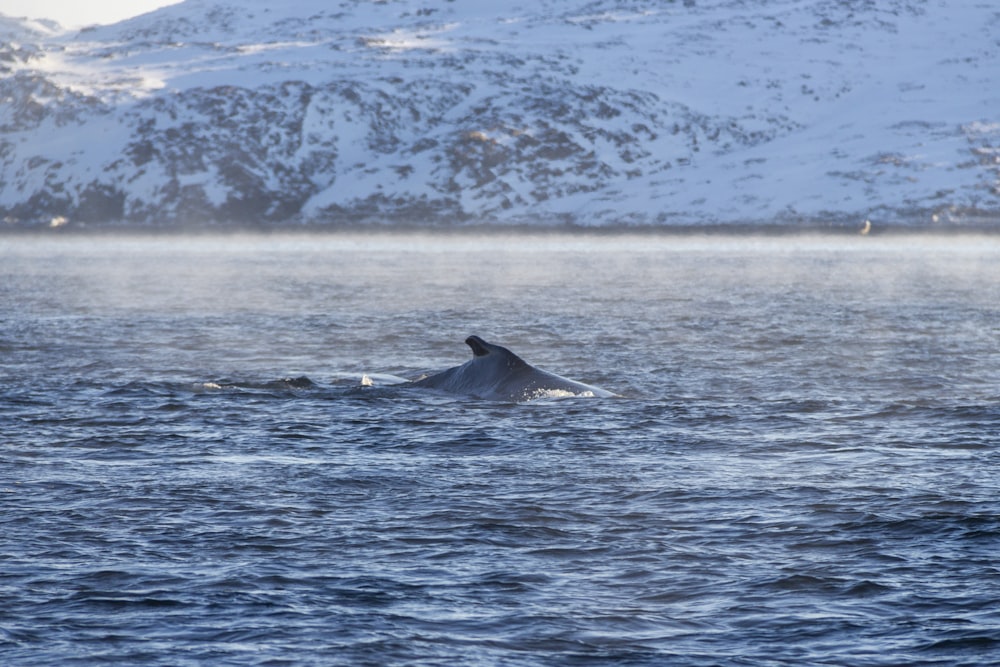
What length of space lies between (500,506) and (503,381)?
384 inches

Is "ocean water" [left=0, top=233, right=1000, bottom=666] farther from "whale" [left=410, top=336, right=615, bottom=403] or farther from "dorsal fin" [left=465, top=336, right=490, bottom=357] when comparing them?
"dorsal fin" [left=465, top=336, right=490, bottom=357]

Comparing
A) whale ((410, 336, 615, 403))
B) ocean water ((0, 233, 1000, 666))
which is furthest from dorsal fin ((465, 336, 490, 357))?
ocean water ((0, 233, 1000, 666))

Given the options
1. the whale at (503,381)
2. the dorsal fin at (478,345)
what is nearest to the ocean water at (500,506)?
the whale at (503,381)

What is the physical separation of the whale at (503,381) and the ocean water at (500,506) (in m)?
0.45

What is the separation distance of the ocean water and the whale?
45 centimetres

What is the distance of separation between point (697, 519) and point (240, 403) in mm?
11514

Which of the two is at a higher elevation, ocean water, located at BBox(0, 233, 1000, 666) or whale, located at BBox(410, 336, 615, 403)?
whale, located at BBox(410, 336, 615, 403)

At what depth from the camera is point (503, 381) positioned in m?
25.7

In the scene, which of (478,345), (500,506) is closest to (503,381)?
(478,345)

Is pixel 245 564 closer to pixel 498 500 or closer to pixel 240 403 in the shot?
pixel 498 500

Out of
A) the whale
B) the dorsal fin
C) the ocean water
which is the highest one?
the dorsal fin

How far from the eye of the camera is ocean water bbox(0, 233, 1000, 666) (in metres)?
11.4

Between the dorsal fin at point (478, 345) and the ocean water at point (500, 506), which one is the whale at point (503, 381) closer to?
the dorsal fin at point (478, 345)

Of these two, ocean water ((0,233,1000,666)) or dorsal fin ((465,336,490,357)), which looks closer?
ocean water ((0,233,1000,666))
